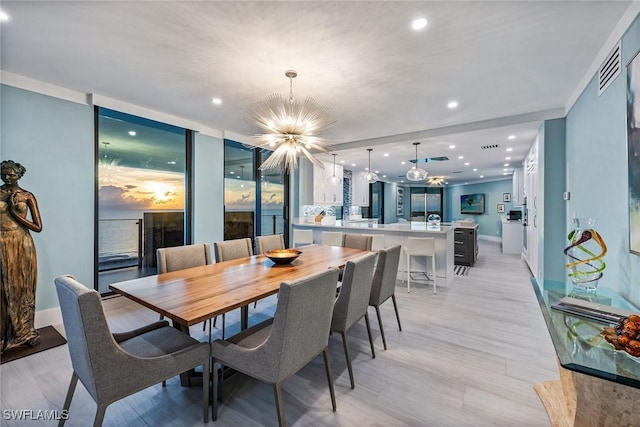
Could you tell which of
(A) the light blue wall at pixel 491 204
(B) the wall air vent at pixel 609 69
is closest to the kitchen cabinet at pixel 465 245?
(B) the wall air vent at pixel 609 69

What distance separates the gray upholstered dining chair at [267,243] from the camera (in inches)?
135

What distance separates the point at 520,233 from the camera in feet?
24.5

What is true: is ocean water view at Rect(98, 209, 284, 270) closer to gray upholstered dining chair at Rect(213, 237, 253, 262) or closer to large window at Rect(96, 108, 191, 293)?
large window at Rect(96, 108, 191, 293)

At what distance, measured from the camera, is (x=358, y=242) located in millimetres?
3809

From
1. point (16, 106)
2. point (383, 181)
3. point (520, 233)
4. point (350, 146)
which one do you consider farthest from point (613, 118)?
point (383, 181)

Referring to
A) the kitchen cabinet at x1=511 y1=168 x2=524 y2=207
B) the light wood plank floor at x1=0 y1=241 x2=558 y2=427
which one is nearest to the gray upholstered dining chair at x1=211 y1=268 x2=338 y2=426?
the light wood plank floor at x1=0 y1=241 x2=558 y2=427

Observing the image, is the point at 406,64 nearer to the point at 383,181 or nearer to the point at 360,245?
the point at 360,245

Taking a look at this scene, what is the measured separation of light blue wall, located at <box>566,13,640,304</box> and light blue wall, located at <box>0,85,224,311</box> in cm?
525

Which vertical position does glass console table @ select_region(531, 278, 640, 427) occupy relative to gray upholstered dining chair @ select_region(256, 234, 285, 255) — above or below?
below

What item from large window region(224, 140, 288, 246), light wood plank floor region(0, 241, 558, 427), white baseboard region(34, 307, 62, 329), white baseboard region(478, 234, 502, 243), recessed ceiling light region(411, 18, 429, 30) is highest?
recessed ceiling light region(411, 18, 429, 30)

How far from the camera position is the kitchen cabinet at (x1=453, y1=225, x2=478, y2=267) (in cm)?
593

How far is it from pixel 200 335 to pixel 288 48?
288 cm

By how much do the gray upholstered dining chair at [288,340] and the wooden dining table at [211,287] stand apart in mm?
267

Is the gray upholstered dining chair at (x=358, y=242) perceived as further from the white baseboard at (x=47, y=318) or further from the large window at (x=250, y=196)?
the white baseboard at (x=47, y=318)
